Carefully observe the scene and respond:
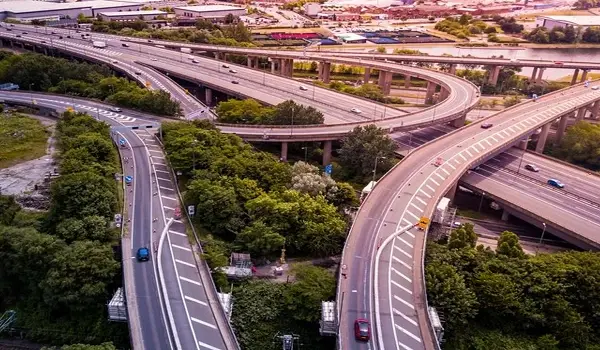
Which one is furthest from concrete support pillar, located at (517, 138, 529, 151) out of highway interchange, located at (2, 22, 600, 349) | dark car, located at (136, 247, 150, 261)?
dark car, located at (136, 247, 150, 261)

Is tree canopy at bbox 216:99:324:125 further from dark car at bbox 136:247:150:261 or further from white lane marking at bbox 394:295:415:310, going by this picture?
white lane marking at bbox 394:295:415:310

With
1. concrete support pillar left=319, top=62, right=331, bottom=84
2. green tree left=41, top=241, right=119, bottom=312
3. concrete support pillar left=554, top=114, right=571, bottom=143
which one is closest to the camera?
green tree left=41, top=241, right=119, bottom=312

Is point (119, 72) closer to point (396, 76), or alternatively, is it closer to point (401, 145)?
point (401, 145)

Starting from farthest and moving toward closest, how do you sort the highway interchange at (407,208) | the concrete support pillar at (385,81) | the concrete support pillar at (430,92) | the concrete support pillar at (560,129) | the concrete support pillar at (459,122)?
the concrete support pillar at (385,81)
the concrete support pillar at (430,92)
the concrete support pillar at (560,129)
the concrete support pillar at (459,122)
the highway interchange at (407,208)

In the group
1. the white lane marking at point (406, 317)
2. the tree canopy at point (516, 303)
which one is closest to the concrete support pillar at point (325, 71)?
the tree canopy at point (516, 303)

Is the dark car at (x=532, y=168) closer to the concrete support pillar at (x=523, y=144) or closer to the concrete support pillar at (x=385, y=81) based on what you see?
the concrete support pillar at (x=523, y=144)

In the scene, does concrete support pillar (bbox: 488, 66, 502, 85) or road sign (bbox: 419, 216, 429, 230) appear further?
concrete support pillar (bbox: 488, 66, 502, 85)

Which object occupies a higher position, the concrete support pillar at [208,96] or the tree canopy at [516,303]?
the concrete support pillar at [208,96]
